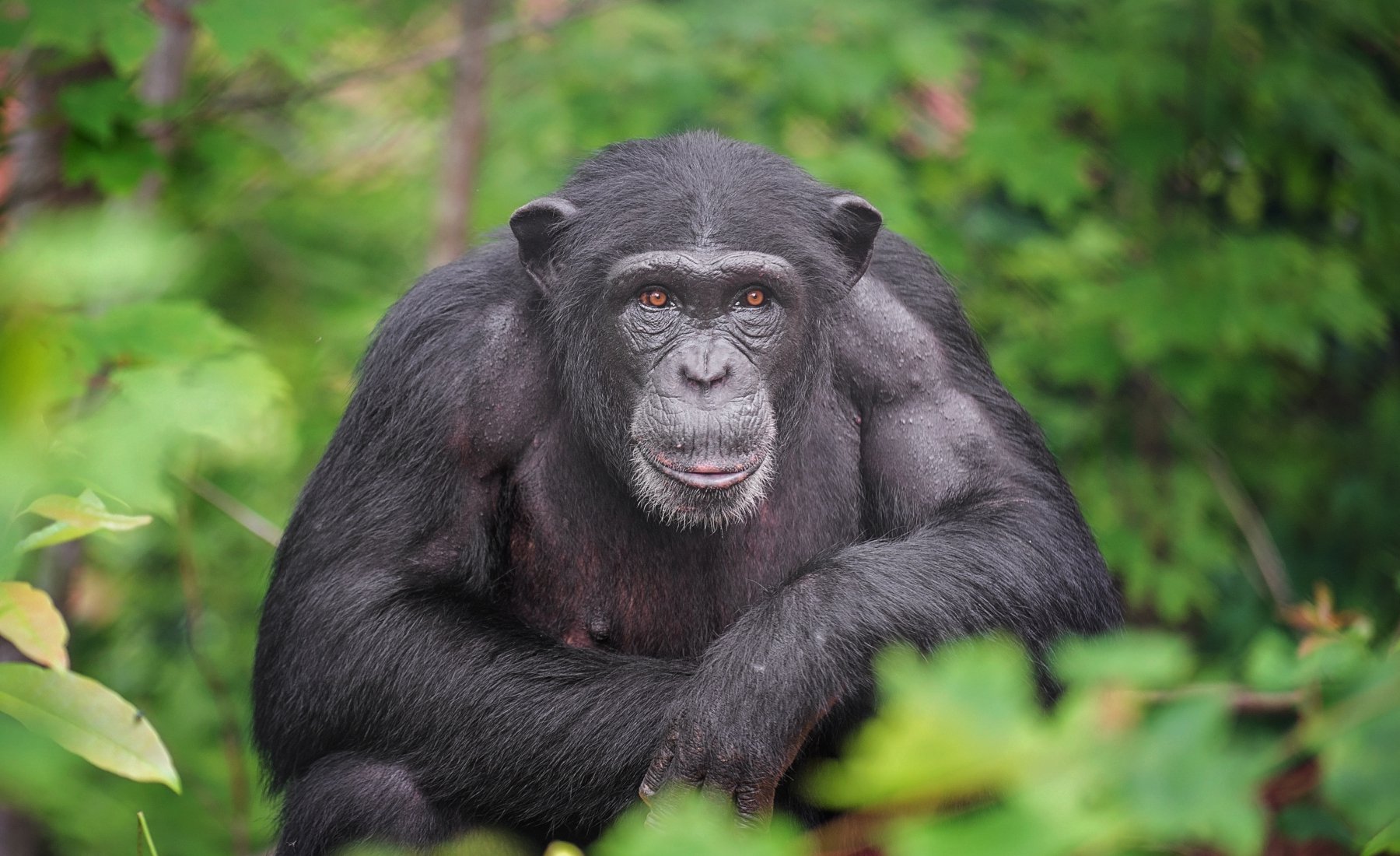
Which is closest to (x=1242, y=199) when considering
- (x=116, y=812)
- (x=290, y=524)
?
(x=290, y=524)

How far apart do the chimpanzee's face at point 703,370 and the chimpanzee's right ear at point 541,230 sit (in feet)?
1.13

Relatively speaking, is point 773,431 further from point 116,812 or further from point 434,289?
point 116,812

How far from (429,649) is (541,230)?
151 centimetres

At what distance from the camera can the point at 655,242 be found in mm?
4855

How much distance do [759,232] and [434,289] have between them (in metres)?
1.23

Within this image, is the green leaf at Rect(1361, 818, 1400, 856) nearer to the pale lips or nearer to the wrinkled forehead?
the pale lips

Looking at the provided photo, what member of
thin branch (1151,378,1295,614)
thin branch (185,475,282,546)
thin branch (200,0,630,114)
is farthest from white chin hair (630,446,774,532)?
thin branch (1151,378,1295,614)

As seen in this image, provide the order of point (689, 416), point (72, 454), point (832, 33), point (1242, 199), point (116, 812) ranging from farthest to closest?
point (1242, 199) < point (832, 33) < point (116, 812) < point (689, 416) < point (72, 454)

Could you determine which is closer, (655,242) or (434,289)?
(655,242)

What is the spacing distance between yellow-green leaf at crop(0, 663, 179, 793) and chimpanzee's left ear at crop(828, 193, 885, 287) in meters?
3.08

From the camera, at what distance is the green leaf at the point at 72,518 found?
248 centimetres

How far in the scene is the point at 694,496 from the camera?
4.59 m

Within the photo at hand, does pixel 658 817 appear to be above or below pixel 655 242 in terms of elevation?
below

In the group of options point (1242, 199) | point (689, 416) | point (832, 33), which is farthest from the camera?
point (1242, 199)
